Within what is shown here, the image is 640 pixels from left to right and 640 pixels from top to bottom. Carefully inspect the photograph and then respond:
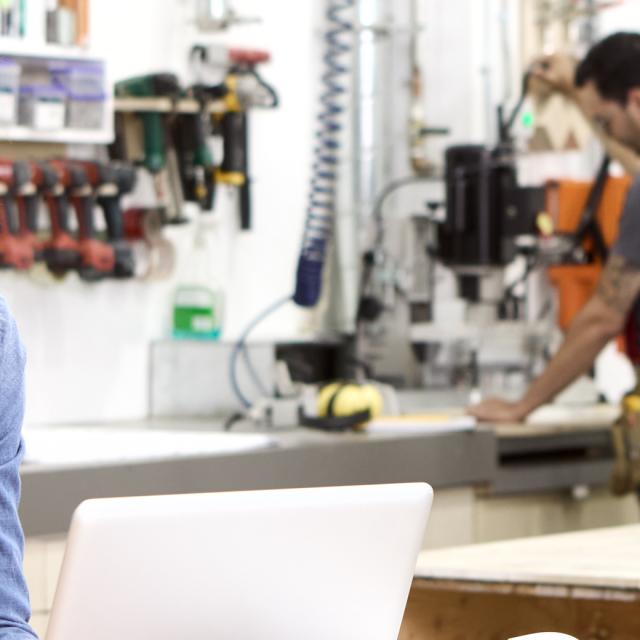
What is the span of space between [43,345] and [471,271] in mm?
1247

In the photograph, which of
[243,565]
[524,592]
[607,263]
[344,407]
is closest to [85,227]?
[344,407]

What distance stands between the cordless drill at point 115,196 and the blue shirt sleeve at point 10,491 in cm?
219

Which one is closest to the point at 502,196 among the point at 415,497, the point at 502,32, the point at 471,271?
the point at 471,271

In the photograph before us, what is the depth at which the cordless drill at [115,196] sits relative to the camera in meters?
3.65

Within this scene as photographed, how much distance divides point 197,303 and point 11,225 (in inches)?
27.2

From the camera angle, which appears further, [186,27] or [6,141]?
[186,27]

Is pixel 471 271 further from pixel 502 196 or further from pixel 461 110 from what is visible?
pixel 461 110

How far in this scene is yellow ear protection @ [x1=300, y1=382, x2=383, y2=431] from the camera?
11.8 feet

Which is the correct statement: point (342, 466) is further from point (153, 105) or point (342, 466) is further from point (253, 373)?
point (153, 105)

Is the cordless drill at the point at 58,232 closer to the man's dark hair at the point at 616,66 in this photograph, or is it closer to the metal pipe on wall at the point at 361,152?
the metal pipe on wall at the point at 361,152

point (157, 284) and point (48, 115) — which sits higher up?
point (48, 115)

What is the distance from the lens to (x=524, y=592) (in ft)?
7.32

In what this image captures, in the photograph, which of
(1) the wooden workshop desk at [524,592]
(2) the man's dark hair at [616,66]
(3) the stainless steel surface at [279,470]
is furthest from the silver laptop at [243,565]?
(2) the man's dark hair at [616,66]

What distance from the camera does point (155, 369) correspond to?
3990 millimetres
